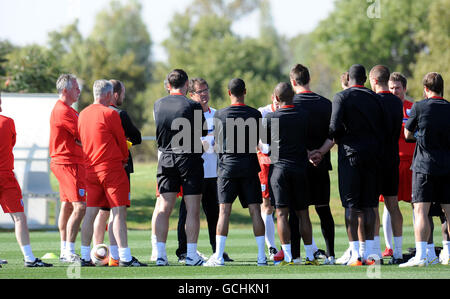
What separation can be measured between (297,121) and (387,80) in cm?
137

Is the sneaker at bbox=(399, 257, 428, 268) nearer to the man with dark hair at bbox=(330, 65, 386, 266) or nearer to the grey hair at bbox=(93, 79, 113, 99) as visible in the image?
the man with dark hair at bbox=(330, 65, 386, 266)

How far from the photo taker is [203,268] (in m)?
9.40

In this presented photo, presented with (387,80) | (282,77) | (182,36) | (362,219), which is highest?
(182,36)

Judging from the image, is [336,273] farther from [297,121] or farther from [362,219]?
[297,121]

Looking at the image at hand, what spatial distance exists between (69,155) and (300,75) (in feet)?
10.6

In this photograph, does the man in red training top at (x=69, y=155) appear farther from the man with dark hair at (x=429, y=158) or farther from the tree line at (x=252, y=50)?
the tree line at (x=252, y=50)

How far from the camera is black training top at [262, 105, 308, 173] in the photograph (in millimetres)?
9461

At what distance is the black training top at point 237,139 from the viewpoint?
9539mm

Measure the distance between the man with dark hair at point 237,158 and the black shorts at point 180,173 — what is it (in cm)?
31

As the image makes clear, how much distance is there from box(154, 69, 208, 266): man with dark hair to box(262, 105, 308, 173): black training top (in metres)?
0.88

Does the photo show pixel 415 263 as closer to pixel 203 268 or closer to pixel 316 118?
pixel 316 118
